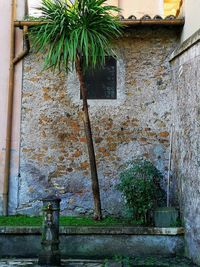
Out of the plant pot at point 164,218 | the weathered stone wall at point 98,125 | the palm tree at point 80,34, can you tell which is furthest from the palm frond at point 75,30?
the plant pot at point 164,218

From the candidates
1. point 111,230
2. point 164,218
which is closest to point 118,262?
point 111,230

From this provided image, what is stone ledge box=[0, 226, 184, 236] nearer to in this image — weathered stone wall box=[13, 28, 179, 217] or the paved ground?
the paved ground

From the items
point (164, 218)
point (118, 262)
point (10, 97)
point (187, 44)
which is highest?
point (187, 44)

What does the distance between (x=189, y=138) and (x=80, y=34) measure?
246 centimetres

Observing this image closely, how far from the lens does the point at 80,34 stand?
23.9 feet

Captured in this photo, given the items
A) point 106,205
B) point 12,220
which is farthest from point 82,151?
point 12,220

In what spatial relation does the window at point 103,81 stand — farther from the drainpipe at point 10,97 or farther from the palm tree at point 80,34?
the drainpipe at point 10,97

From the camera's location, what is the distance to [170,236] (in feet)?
22.9

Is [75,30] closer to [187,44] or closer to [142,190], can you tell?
[187,44]

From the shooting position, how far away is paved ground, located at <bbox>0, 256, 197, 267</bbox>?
249 inches

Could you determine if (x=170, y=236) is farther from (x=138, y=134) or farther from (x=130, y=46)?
(x=130, y=46)

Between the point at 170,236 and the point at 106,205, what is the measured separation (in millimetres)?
1575

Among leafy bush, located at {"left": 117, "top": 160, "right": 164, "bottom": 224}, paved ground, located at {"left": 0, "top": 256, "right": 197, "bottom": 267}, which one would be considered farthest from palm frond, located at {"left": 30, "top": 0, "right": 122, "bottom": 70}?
paved ground, located at {"left": 0, "top": 256, "right": 197, "bottom": 267}

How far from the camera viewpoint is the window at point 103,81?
8.43 meters
